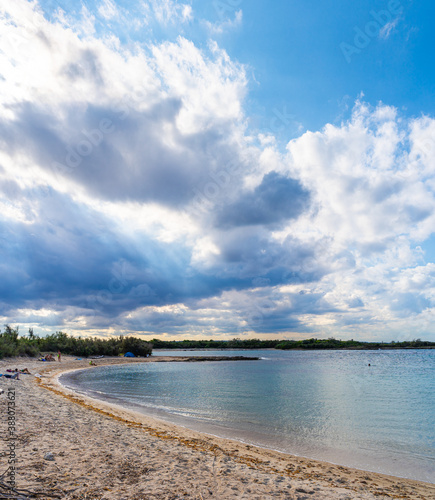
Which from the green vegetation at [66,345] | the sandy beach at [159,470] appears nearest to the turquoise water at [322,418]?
the sandy beach at [159,470]

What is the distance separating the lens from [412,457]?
46.3ft

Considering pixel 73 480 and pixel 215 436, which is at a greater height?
pixel 73 480

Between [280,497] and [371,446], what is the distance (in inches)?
411

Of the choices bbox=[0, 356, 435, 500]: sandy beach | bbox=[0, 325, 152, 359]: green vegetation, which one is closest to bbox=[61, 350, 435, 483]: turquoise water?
bbox=[0, 356, 435, 500]: sandy beach

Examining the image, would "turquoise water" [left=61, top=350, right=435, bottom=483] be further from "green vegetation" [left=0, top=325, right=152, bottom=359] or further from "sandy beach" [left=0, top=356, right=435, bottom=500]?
"green vegetation" [left=0, top=325, right=152, bottom=359]

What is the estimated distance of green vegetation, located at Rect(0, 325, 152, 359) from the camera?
209 ft

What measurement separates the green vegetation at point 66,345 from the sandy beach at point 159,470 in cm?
5253

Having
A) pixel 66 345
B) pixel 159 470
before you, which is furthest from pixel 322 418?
pixel 66 345

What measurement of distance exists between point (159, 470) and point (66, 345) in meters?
100.0

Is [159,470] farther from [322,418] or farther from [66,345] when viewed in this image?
[66,345]

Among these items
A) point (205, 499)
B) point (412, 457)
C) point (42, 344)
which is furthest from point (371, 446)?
point (42, 344)

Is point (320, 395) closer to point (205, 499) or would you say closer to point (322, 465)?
point (322, 465)

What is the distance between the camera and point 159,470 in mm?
9172

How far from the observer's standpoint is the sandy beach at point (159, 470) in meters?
7.54
